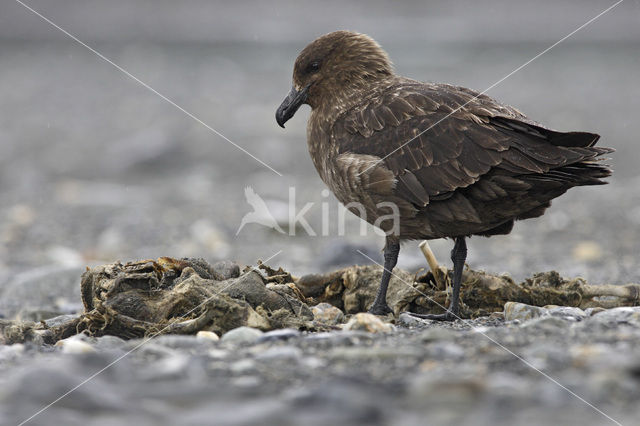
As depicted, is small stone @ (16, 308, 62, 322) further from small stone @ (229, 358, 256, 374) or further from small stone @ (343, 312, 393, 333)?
small stone @ (229, 358, 256, 374)

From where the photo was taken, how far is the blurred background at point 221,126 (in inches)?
356

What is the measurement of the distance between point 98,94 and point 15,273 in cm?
996

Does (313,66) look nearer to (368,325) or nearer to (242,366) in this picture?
(368,325)

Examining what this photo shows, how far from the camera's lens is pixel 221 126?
14219mm

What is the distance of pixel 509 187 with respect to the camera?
504 cm

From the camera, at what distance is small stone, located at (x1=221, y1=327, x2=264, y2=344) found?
410 cm

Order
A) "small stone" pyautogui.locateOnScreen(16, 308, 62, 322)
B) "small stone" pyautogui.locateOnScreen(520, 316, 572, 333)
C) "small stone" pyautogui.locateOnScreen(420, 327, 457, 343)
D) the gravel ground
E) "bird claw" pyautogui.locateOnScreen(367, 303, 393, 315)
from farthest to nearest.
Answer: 1. "small stone" pyautogui.locateOnScreen(16, 308, 62, 322)
2. "bird claw" pyautogui.locateOnScreen(367, 303, 393, 315)
3. "small stone" pyautogui.locateOnScreen(520, 316, 572, 333)
4. "small stone" pyautogui.locateOnScreen(420, 327, 457, 343)
5. the gravel ground

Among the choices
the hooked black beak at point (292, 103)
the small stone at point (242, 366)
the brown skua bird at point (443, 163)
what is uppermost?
the hooked black beak at point (292, 103)

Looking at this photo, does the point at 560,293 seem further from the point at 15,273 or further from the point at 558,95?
the point at 558,95

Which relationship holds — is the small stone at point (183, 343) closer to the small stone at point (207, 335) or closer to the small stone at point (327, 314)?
the small stone at point (207, 335)

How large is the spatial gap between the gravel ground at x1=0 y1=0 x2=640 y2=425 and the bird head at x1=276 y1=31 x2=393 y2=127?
205 cm

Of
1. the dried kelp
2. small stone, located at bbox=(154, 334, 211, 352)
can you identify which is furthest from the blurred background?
small stone, located at bbox=(154, 334, 211, 352)

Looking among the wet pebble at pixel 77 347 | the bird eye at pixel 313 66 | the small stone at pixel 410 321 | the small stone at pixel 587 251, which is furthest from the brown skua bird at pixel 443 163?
the small stone at pixel 587 251

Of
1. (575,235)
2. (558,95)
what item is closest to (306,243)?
(575,235)
